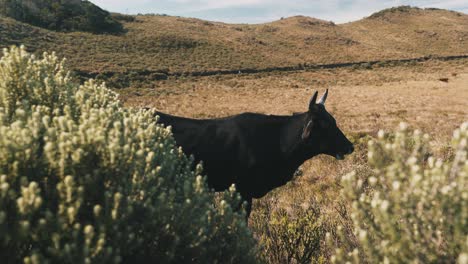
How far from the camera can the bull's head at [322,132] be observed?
24.1 ft

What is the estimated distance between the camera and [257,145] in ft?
24.5

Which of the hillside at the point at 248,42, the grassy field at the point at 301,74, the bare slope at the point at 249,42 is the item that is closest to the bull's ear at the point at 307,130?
the grassy field at the point at 301,74

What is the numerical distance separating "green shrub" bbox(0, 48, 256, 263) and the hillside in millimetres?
49771

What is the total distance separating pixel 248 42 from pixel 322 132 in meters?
76.7

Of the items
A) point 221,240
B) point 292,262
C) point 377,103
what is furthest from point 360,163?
point 377,103

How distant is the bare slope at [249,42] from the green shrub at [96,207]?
5025 cm

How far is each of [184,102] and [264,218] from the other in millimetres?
31809

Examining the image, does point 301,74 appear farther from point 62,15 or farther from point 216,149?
point 216,149

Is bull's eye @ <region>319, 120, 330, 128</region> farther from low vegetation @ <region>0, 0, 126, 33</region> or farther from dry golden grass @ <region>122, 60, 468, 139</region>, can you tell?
low vegetation @ <region>0, 0, 126, 33</region>

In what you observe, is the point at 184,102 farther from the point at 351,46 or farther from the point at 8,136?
the point at 351,46

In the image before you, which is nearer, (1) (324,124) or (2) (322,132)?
(1) (324,124)

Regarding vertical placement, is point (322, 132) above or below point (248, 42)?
below

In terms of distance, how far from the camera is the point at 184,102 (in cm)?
3859

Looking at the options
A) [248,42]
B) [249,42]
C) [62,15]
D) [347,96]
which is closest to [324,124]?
[347,96]
